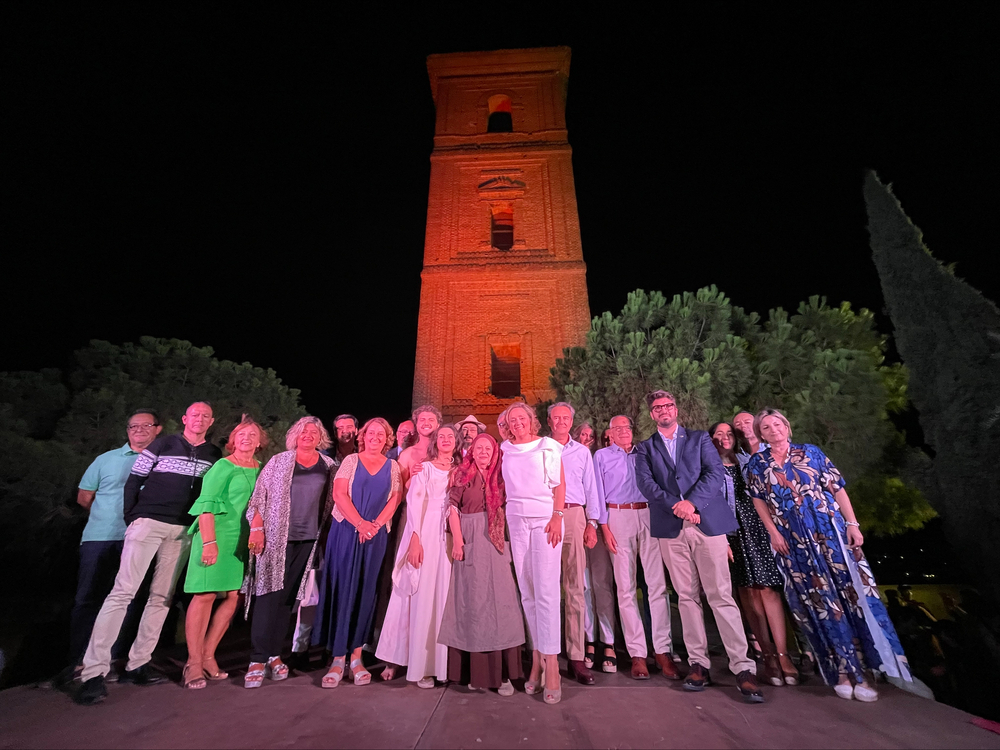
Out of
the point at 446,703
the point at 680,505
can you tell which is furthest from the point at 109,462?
the point at 680,505

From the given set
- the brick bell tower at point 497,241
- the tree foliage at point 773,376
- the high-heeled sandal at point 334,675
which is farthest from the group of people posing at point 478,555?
the brick bell tower at point 497,241

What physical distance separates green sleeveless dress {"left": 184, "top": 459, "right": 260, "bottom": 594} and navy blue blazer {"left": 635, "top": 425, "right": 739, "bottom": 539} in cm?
315

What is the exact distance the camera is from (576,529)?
3.67 metres

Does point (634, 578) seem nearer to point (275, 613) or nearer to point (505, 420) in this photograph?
point (505, 420)

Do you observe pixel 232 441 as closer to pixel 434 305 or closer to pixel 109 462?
pixel 109 462

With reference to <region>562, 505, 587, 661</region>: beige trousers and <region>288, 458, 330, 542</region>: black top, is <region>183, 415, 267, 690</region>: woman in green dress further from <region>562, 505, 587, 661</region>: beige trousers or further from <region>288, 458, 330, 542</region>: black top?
<region>562, 505, 587, 661</region>: beige trousers

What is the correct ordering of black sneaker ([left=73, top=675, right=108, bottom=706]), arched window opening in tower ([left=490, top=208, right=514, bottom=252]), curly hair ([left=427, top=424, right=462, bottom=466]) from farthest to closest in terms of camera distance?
1. arched window opening in tower ([left=490, top=208, right=514, bottom=252])
2. curly hair ([left=427, top=424, right=462, bottom=466])
3. black sneaker ([left=73, top=675, right=108, bottom=706])

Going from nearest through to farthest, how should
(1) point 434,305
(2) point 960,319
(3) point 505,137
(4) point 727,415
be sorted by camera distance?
(2) point 960,319
(4) point 727,415
(1) point 434,305
(3) point 505,137

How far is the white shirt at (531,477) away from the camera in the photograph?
132 inches

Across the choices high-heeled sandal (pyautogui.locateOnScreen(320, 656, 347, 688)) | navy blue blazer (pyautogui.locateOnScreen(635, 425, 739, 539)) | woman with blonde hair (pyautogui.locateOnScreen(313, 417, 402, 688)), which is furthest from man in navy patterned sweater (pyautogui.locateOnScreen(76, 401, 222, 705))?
navy blue blazer (pyautogui.locateOnScreen(635, 425, 739, 539))

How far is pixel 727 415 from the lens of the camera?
7496 millimetres

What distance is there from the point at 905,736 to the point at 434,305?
11615mm

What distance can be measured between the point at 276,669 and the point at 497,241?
41.5 feet

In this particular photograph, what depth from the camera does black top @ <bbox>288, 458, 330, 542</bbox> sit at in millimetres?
3742
